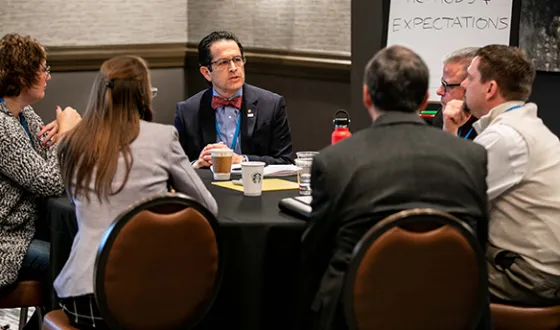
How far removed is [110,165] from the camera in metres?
2.46

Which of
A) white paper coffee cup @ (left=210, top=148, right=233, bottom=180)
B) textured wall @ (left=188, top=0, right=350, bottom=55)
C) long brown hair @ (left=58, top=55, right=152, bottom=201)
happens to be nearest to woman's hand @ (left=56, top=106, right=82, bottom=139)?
white paper coffee cup @ (left=210, top=148, right=233, bottom=180)

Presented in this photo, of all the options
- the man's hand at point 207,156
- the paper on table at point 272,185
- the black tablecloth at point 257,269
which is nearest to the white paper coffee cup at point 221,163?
the paper on table at point 272,185

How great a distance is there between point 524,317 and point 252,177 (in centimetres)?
99

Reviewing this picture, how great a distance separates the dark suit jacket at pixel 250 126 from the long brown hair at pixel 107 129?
1.39 metres

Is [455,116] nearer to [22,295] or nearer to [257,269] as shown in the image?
[257,269]

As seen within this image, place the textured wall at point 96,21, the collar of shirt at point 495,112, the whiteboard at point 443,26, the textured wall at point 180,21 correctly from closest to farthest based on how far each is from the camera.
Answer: the collar of shirt at point 495,112
the whiteboard at point 443,26
the textured wall at point 180,21
the textured wall at point 96,21

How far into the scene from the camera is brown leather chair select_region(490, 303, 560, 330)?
2662 millimetres

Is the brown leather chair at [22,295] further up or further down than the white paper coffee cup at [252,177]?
further down

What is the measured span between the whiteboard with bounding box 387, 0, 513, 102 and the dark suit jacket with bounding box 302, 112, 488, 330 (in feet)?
6.57

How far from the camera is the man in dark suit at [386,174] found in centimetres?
214

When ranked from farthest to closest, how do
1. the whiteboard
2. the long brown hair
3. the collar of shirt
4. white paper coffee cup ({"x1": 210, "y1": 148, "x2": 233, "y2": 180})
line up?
the whiteboard < white paper coffee cup ({"x1": 210, "y1": 148, "x2": 233, "y2": 180}) < the collar of shirt < the long brown hair

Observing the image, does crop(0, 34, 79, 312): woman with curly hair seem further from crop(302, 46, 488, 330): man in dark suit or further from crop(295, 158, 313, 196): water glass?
crop(302, 46, 488, 330): man in dark suit

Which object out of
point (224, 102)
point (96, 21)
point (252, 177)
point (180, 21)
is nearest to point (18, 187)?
point (252, 177)

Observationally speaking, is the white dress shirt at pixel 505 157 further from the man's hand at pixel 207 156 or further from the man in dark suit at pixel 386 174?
the man's hand at pixel 207 156
